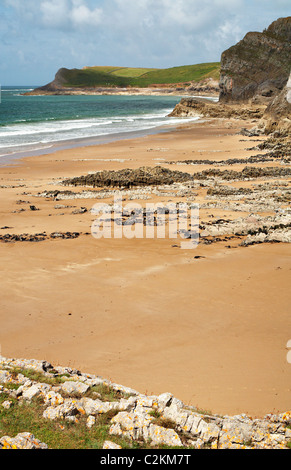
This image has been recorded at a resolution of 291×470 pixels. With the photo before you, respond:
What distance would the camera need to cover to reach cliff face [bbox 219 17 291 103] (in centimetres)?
8506

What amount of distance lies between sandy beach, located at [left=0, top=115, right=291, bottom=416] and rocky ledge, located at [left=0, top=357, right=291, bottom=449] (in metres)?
0.87

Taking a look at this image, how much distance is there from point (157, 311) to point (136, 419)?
13.9ft

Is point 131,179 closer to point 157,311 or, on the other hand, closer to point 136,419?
point 157,311

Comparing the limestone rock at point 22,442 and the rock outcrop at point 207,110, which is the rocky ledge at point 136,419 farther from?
the rock outcrop at point 207,110

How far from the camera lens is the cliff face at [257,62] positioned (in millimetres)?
85062

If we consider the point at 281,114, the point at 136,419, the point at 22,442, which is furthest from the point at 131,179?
the point at 281,114

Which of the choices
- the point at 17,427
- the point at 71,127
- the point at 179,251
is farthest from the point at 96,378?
the point at 71,127

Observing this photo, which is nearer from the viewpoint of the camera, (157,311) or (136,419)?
(136,419)

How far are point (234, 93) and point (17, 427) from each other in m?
92.0

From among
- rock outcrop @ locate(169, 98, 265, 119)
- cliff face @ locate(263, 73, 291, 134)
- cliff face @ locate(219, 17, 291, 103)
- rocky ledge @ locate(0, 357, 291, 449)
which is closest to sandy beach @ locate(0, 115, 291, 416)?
rocky ledge @ locate(0, 357, 291, 449)

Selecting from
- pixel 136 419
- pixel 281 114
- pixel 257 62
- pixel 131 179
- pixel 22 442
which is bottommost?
pixel 136 419

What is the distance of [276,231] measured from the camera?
14.9 m

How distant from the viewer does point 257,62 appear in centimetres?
8706

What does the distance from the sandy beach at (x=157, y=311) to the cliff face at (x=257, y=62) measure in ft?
248
